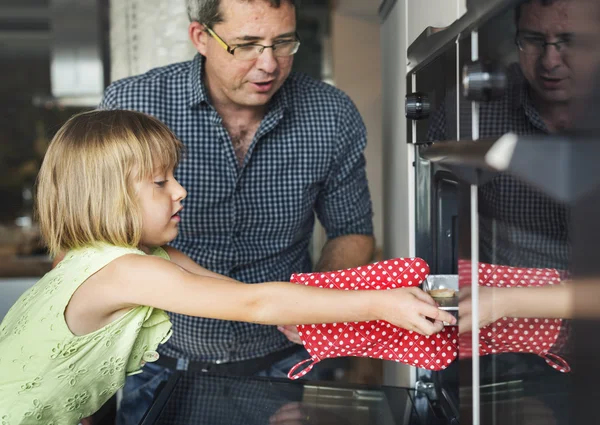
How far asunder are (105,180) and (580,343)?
2.86 feet

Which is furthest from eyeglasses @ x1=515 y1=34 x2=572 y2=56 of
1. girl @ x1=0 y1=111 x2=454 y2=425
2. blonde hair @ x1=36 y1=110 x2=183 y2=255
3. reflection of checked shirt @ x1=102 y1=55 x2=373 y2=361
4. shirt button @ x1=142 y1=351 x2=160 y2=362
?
reflection of checked shirt @ x1=102 y1=55 x2=373 y2=361

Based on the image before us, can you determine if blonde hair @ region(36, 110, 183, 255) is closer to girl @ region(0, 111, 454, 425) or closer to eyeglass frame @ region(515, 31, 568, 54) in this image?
girl @ region(0, 111, 454, 425)

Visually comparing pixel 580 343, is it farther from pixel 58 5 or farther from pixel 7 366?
pixel 58 5

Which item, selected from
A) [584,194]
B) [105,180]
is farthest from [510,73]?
[105,180]

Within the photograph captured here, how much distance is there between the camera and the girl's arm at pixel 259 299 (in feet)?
3.10

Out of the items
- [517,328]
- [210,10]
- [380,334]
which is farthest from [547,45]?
[210,10]

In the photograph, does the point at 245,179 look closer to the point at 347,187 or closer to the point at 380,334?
the point at 347,187

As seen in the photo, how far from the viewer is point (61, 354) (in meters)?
1.13

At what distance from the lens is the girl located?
1.08 m

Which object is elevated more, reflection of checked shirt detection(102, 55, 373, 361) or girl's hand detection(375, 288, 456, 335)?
reflection of checked shirt detection(102, 55, 373, 361)

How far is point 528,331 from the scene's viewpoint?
588mm

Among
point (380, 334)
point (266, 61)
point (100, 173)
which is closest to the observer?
point (380, 334)

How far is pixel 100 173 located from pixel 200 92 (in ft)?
1.56

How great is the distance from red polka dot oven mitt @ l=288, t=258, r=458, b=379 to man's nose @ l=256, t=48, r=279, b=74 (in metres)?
0.56
